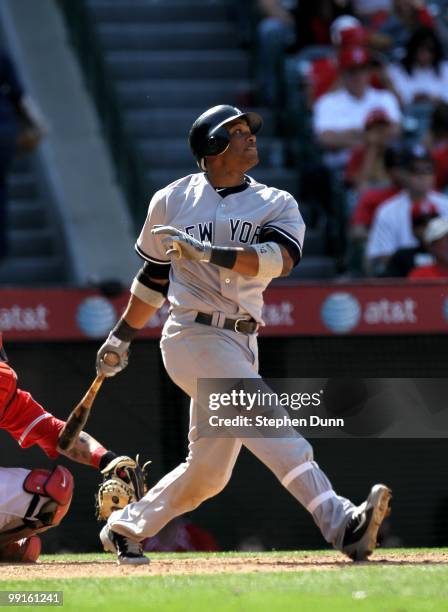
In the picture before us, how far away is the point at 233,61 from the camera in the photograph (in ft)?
44.9

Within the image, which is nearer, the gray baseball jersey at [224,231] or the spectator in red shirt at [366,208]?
the gray baseball jersey at [224,231]

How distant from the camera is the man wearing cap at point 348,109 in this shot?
12.0m

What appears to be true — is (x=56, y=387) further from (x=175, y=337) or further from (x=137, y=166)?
(x=137, y=166)

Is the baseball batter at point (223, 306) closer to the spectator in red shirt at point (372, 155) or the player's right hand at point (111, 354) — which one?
the player's right hand at point (111, 354)

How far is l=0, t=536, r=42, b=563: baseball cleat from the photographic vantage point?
22.6 feet

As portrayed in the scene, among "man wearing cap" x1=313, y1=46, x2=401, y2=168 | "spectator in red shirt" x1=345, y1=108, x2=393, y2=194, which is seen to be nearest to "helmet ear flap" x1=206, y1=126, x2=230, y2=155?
"spectator in red shirt" x1=345, y1=108, x2=393, y2=194

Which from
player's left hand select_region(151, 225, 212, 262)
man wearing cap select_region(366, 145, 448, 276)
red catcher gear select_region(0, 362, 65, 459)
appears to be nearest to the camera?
player's left hand select_region(151, 225, 212, 262)

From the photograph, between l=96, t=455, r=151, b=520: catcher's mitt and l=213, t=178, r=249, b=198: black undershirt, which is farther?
l=96, t=455, r=151, b=520: catcher's mitt

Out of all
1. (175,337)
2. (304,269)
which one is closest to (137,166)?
(304,269)

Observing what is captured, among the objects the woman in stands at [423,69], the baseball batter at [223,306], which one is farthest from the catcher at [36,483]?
the woman in stands at [423,69]

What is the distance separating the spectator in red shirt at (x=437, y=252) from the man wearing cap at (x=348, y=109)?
2.37m

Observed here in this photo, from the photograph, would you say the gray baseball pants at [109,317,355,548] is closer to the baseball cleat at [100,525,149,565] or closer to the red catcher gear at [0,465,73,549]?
the baseball cleat at [100,525,149,565]

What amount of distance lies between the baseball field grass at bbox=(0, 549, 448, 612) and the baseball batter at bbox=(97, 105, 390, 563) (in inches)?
8.8

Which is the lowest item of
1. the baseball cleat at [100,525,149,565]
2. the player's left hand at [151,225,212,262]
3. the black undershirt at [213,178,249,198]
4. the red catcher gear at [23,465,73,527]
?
the baseball cleat at [100,525,149,565]
